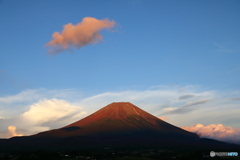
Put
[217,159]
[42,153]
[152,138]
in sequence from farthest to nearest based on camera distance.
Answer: [152,138] < [42,153] < [217,159]

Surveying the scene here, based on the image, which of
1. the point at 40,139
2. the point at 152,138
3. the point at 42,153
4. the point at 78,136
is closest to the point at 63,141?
the point at 78,136

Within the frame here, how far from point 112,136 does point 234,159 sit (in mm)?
105907

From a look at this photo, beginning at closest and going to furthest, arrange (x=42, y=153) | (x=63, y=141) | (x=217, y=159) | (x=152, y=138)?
1. (x=217, y=159)
2. (x=42, y=153)
3. (x=63, y=141)
4. (x=152, y=138)

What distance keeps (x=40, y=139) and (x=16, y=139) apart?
17.3 metres

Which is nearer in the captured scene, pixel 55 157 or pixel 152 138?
pixel 55 157

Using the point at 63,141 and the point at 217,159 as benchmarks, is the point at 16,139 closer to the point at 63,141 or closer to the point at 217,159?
the point at 63,141

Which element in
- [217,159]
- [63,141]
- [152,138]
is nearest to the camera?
[217,159]

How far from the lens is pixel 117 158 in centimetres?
9562

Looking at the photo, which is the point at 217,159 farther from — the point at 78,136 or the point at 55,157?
the point at 78,136

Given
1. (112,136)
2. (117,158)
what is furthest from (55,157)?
(112,136)

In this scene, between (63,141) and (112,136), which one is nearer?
(63,141)

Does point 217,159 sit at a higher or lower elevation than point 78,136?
lower

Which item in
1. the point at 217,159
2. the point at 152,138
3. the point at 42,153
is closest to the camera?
the point at 217,159

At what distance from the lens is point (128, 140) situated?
180125 mm
